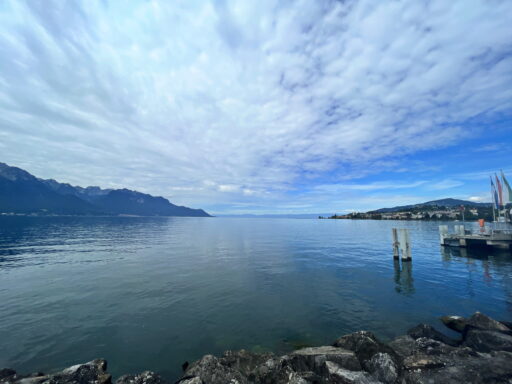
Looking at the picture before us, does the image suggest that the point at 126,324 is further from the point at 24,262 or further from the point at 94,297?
the point at 24,262

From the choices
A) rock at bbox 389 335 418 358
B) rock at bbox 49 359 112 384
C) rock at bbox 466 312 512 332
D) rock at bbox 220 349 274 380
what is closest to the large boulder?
rock at bbox 49 359 112 384

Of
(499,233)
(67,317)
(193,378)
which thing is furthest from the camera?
(499,233)

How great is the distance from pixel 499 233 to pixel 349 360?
2180 inches

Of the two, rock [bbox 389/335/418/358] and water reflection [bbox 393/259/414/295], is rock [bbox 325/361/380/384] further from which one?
water reflection [bbox 393/259/414/295]

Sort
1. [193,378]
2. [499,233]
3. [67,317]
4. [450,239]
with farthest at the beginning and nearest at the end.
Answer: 1. [450,239]
2. [499,233]
3. [67,317]
4. [193,378]

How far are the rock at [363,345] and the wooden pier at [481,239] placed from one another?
5075 centimetres

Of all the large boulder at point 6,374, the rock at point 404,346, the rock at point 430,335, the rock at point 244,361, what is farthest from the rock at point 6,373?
the rock at point 430,335

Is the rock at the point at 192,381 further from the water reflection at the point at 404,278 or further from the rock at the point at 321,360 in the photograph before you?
the water reflection at the point at 404,278

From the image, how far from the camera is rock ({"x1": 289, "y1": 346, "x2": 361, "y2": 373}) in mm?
10055

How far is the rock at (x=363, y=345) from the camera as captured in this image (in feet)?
35.6

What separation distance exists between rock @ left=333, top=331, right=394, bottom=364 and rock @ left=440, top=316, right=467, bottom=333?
8321mm

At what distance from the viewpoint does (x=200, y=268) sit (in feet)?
101

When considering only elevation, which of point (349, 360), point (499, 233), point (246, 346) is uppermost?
point (499, 233)

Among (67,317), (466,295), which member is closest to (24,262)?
(67,317)
